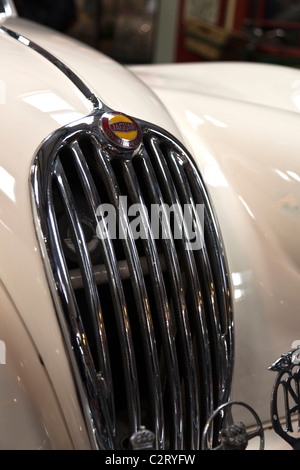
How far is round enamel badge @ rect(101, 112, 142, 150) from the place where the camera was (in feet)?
3.41

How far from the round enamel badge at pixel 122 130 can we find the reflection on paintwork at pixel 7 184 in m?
0.19

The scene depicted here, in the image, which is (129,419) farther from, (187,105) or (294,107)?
(294,107)

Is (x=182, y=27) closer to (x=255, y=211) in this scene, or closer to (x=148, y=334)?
(x=255, y=211)

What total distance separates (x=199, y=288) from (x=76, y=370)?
27 centimetres

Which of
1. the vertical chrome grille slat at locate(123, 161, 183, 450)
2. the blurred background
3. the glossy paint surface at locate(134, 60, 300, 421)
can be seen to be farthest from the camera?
the blurred background

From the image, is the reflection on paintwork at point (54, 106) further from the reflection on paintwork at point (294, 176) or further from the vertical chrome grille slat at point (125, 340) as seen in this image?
the reflection on paintwork at point (294, 176)

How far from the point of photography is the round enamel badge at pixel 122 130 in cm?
104

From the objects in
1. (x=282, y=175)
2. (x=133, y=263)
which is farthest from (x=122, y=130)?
(x=282, y=175)

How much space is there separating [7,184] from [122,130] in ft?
0.74

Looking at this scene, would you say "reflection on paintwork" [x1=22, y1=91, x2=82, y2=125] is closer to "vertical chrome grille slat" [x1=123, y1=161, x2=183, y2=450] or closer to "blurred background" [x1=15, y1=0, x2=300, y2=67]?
"vertical chrome grille slat" [x1=123, y1=161, x2=183, y2=450]

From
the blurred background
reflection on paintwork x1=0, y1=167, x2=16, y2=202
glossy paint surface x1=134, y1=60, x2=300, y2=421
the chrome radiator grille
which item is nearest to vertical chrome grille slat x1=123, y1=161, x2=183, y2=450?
the chrome radiator grille

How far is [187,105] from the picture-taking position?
137cm

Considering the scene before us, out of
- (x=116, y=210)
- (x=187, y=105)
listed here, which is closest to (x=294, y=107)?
(x=187, y=105)

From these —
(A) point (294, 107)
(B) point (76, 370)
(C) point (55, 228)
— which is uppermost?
(A) point (294, 107)
